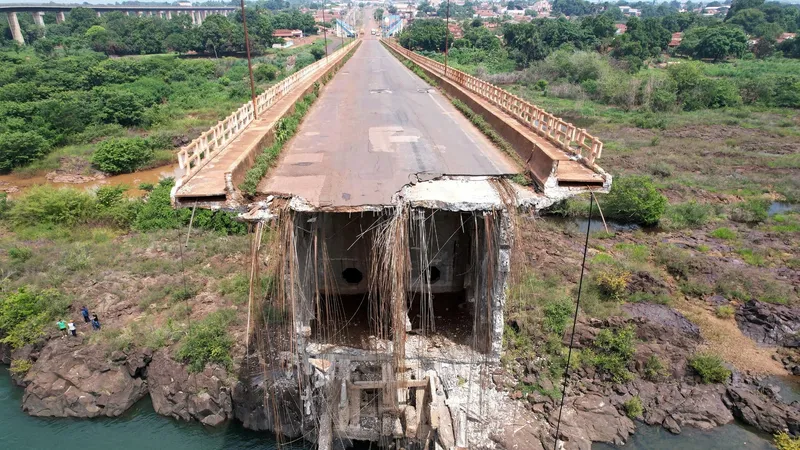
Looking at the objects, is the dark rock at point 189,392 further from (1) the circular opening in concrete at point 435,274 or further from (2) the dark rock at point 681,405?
(2) the dark rock at point 681,405

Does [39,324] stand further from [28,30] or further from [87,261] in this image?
[28,30]

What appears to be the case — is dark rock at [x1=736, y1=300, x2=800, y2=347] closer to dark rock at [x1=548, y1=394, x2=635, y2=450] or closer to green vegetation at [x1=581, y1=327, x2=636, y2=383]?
green vegetation at [x1=581, y1=327, x2=636, y2=383]

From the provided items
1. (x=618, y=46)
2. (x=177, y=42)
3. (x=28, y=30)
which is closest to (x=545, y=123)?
(x=618, y=46)

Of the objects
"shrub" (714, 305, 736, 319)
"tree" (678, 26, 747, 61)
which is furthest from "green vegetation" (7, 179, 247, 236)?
"tree" (678, 26, 747, 61)

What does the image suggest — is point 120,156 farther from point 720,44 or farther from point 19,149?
point 720,44

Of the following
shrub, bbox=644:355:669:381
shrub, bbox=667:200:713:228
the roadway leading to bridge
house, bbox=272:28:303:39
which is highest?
house, bbox=272:28:303:39
